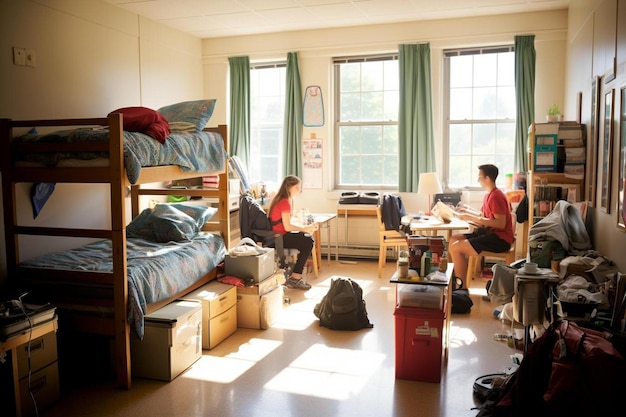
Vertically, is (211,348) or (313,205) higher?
(313,205)

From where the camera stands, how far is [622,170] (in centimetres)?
338

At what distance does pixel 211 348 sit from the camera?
3.95 m

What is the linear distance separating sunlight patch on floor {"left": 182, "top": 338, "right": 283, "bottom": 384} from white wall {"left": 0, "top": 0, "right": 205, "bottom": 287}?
175cm

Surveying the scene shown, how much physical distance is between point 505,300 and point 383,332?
Answer: 3.13 feet

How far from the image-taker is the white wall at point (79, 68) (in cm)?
429

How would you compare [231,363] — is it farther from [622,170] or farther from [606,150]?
[606,150]

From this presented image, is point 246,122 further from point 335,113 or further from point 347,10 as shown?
point 347,10

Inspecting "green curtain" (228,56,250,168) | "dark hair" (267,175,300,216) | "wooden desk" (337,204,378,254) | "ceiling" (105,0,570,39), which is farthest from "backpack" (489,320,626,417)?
"green curtain" (228,56,250,168)

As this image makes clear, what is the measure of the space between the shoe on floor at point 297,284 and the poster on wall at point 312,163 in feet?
5.77

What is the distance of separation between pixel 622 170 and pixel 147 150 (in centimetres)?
298

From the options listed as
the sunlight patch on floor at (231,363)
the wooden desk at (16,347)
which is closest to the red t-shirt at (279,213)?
the sunlight patch on floor at (231,363)

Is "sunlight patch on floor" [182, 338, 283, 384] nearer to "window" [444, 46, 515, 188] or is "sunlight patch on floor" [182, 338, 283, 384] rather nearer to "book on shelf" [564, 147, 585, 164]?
"book on shelf" [564, 147, 585, 164]

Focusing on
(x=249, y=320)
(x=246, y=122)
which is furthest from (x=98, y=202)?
(x=246, y=122)

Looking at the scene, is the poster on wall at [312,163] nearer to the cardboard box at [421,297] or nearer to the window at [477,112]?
the window at [477,112]
